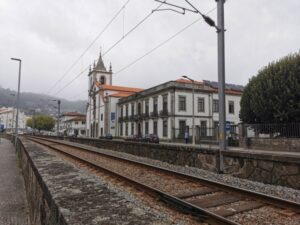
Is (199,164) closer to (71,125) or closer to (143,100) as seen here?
(143,100)

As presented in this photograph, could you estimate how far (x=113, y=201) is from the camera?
4.45 meters

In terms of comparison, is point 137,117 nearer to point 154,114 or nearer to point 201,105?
point 154,114

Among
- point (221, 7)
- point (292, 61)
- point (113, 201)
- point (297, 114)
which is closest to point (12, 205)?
point (113, 201)

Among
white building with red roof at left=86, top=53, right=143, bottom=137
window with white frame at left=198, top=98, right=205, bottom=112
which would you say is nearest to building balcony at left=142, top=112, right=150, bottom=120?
window with white frame at left=198, top=98, right=205, bottom=112

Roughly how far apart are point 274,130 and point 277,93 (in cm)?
675

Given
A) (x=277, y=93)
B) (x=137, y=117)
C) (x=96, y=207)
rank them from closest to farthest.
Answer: (x=96, y=207) → (x=277, y=93) → (x=137, y=117)

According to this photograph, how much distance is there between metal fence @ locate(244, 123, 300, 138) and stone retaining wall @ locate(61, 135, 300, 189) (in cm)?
1002

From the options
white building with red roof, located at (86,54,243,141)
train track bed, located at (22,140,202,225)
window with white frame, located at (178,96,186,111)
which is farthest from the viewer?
window with white frame, located at (178,96,186,111)

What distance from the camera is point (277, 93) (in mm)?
26656

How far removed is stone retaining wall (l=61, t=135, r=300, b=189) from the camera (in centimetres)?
812

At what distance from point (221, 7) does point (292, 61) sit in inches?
749

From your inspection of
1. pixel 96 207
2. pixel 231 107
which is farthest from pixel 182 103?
pixel 96 207

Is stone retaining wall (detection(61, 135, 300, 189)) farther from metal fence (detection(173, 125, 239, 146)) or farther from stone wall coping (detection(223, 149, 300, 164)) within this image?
metal fence (detection(173, 125, 239, 146))

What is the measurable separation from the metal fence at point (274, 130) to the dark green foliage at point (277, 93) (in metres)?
3.83
